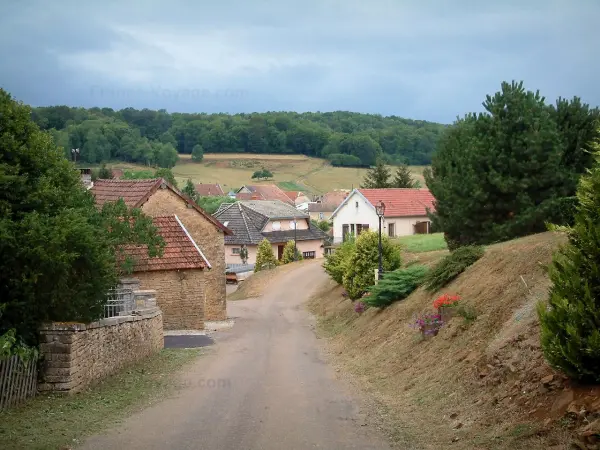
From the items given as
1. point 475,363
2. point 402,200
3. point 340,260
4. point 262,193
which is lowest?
point 475,363

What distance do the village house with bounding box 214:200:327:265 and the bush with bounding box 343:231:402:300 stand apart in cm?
3500

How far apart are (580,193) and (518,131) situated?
1711cm

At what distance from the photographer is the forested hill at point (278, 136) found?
12586cm

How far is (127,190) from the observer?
3197cm

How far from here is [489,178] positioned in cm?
2569

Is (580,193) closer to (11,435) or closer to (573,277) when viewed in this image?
(573,277)

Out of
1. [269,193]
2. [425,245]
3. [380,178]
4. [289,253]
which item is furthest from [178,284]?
[269,193]

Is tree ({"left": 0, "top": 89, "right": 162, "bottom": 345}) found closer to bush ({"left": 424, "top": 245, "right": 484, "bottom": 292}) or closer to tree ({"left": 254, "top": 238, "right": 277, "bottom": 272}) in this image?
bush ({"left": 424, "top": 245, "right": 484, "bottom": 292})

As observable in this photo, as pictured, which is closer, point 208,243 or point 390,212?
point 208,243

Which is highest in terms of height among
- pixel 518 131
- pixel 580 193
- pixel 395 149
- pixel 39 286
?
pixel 395 149

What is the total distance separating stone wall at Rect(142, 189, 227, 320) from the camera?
3219 cm

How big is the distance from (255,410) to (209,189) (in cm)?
10521

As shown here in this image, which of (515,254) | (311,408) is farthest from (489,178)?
(311,408)

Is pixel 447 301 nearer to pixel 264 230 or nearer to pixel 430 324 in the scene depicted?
pixel 430 324
